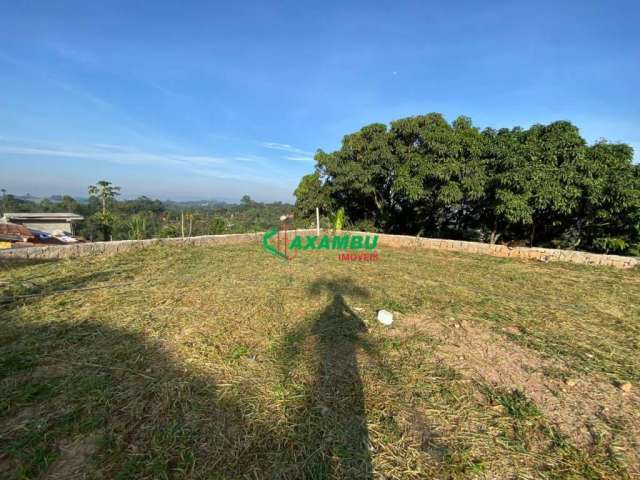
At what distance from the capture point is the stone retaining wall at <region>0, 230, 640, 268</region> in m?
4.07

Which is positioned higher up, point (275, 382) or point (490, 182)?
point (490, 182)

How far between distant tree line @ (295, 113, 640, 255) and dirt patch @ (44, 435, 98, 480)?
22.2 feet

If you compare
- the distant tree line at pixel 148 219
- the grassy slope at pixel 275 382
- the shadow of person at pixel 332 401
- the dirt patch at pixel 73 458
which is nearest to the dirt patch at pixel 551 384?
the grassy slope at pixel 275 382

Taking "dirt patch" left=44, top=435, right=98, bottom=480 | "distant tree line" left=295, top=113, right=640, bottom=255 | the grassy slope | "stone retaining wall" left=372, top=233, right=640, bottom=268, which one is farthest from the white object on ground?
"stone retaining wall" left=372, top=233, right=640, bottom=268

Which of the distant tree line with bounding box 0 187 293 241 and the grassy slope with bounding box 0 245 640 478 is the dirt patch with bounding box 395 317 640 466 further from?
the distant tree line with bounding box 0 187 293 241

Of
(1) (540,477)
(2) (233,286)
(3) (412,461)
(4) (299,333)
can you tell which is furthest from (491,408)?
(2) (233,286)

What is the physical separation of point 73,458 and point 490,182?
775 cm

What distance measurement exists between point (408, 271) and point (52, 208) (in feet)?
183

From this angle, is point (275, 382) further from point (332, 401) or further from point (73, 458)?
point (73, 458)

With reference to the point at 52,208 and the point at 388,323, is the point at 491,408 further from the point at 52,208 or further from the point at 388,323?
the point at 52,208

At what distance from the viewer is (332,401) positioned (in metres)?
1.45

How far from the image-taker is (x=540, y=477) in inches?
42.4

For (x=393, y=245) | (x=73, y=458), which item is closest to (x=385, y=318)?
(x=73, y=458)

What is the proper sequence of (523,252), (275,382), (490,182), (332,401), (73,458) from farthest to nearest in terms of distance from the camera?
(490,182) < (523,252) < (275,382) < (332,401) < (73,458)
